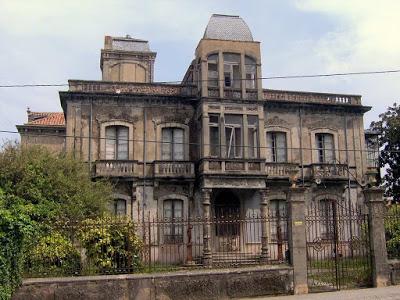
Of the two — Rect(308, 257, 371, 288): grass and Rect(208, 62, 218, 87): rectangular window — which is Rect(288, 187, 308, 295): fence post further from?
Rect(208, 62, 218, 87): rectangular window

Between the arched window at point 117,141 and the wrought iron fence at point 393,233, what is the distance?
14128 mm

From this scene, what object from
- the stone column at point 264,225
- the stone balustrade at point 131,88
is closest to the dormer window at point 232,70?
the stone balustrade at point 131,88

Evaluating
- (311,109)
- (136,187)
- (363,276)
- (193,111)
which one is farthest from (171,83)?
(363,276)

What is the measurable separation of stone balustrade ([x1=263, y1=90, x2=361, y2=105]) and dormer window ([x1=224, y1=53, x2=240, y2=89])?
2.18 metres

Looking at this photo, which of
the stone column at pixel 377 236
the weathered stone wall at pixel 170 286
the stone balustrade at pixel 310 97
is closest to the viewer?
the weathered stone wall at pixel 170 286

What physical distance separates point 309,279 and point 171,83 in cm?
1552

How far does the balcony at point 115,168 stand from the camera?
24.9 m

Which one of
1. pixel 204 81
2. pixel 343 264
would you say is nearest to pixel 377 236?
pixel 343 264

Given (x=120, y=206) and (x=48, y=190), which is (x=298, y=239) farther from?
(x=120, y=206)

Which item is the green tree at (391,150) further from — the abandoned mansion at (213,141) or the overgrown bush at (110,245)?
the overgrown bush at (110,245)

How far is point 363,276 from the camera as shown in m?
15.2

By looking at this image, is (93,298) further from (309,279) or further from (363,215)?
(363,215)

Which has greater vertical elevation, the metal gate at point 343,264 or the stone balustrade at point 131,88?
the stone balustrade at point 131,88

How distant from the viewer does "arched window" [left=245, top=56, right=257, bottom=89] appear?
26672mm
